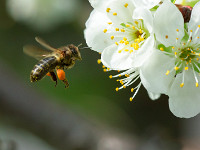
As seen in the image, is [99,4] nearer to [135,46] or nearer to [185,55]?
[135,46]

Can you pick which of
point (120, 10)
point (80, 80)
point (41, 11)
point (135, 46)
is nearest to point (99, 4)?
point (120, 10)

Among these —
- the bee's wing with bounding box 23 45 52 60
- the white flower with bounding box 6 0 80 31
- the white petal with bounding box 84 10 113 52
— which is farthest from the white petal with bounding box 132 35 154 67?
the white flower with bounding box 6 0 80 31

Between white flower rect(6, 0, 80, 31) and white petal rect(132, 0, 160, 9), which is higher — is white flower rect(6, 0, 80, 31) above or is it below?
below

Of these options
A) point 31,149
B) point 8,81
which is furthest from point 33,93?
point 31,149

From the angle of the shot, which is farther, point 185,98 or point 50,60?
point 50,60

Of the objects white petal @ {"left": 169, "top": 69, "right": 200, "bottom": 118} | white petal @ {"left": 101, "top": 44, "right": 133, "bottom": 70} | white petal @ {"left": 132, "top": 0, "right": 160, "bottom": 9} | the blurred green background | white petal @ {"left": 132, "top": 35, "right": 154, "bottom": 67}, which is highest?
white petal @ {"left": 132, "top": 0, "right": 160, "bottom": 9}

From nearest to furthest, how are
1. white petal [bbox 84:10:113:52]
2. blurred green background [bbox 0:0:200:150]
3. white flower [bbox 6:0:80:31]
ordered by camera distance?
white petal [bbox 84:10:113:52] → blurred green background [bbox 0:0:200:150] → white flower [bbox 6:0:80:31]

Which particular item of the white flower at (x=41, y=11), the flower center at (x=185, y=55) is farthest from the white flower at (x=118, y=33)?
the white flower at (x=41, y=11)

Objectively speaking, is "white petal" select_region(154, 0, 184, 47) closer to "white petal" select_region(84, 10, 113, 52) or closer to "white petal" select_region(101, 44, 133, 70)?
"white petal" select_region(101, 44, 133, 70)
